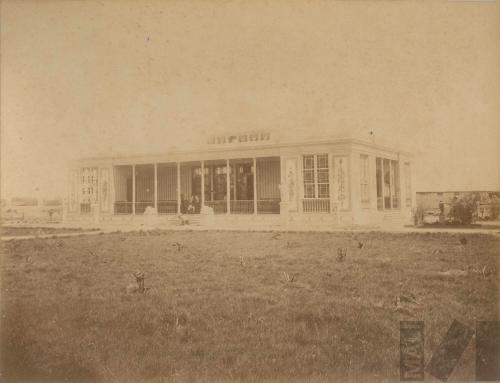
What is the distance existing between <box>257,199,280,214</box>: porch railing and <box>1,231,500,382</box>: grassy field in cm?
627

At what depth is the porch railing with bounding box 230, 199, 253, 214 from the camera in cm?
1338

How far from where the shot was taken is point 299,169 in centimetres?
1143

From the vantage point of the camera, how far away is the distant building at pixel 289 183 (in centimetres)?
1005

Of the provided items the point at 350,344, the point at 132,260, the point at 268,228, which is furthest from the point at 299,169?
the point at 350,344

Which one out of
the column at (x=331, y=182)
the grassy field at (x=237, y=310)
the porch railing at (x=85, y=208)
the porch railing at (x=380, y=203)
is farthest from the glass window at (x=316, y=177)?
the porch railing at (x=85, y=208)

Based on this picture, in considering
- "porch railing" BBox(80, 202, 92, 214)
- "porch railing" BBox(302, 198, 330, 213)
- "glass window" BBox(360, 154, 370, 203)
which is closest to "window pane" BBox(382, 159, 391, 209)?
"glass window" BBox(360, 154, 370, 203)

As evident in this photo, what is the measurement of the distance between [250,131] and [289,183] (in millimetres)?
3199

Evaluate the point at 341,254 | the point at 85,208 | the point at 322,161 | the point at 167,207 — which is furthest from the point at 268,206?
the point at 341,254

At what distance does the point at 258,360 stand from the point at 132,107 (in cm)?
428

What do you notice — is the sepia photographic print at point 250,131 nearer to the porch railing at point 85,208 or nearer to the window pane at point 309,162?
the porch railing at point 85,208

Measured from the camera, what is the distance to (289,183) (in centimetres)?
1145

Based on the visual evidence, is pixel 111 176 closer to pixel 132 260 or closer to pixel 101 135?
pixel 101 135

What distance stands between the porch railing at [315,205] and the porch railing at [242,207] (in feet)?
8.31

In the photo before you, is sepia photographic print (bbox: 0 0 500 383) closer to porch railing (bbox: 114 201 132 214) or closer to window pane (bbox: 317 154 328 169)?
window pane (bbox: 317 154 328 169)
